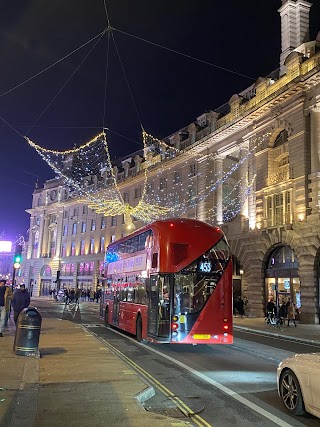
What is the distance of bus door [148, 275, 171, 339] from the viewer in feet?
41.9

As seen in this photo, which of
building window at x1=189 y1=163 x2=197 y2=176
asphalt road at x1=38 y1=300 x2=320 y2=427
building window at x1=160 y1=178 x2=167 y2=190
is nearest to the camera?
asphalt road at x1=38 y1=300 x2=320 y2=427

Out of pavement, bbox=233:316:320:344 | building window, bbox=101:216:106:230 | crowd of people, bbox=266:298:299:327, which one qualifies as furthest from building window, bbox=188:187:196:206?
building window, bbox=101:216:106:230

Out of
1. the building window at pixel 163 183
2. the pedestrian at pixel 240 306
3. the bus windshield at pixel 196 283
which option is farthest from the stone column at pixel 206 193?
the bus windshield at pixel 196 283

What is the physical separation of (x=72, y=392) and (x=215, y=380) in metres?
3.17

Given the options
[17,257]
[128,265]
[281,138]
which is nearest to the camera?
[128,265]

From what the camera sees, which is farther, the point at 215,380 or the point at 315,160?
the point at 315,160

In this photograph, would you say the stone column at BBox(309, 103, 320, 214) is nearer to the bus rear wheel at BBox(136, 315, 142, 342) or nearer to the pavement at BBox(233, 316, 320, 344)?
the pavement at BBox(233, 316, 320, 344)

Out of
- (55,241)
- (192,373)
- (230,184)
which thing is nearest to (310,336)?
(192,373)

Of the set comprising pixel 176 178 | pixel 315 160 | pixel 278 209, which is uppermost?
pixel 176 178

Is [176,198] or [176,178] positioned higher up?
[176,178]

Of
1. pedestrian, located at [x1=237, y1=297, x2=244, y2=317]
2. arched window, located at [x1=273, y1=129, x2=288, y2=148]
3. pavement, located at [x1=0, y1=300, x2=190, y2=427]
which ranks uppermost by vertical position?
arched window, located at [x1=273, y1=129, x2=288, y2=148]

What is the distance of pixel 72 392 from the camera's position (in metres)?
7.24

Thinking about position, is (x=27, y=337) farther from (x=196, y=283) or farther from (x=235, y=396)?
(x=235, y=396)

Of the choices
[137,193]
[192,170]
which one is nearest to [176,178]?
[192,170]
